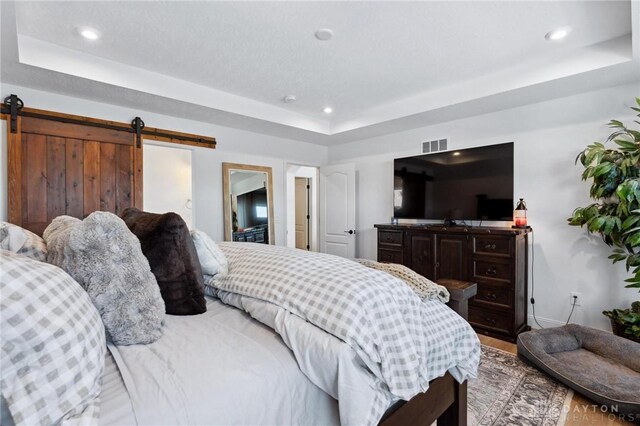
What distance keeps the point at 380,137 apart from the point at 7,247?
4255 millimetres

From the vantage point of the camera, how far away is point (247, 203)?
4.36 metres

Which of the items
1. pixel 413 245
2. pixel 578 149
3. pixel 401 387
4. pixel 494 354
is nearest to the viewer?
pixel 401 387

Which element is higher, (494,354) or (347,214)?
(347,214)

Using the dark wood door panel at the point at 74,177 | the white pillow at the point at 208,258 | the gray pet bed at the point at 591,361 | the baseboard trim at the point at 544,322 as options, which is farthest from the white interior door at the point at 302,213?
the white pillow at the point at 208,258

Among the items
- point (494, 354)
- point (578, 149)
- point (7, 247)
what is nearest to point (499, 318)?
point (494, 354)

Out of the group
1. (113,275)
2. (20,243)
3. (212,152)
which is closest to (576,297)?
(113,275)

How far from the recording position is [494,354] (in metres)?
2.62

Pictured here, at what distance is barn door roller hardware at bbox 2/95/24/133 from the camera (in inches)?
105

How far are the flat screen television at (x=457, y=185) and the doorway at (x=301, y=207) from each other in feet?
9.28

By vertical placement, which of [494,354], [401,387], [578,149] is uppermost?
[578,149]

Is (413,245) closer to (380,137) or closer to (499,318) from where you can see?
(499,318)

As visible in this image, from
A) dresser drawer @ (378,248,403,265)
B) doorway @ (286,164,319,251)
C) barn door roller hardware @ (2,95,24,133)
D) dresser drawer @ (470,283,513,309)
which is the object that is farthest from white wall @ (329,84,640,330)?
barn door roller hardware @ (2,95,24,133)

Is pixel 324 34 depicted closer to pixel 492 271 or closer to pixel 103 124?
pixel 103 124

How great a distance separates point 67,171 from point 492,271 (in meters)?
4.28
